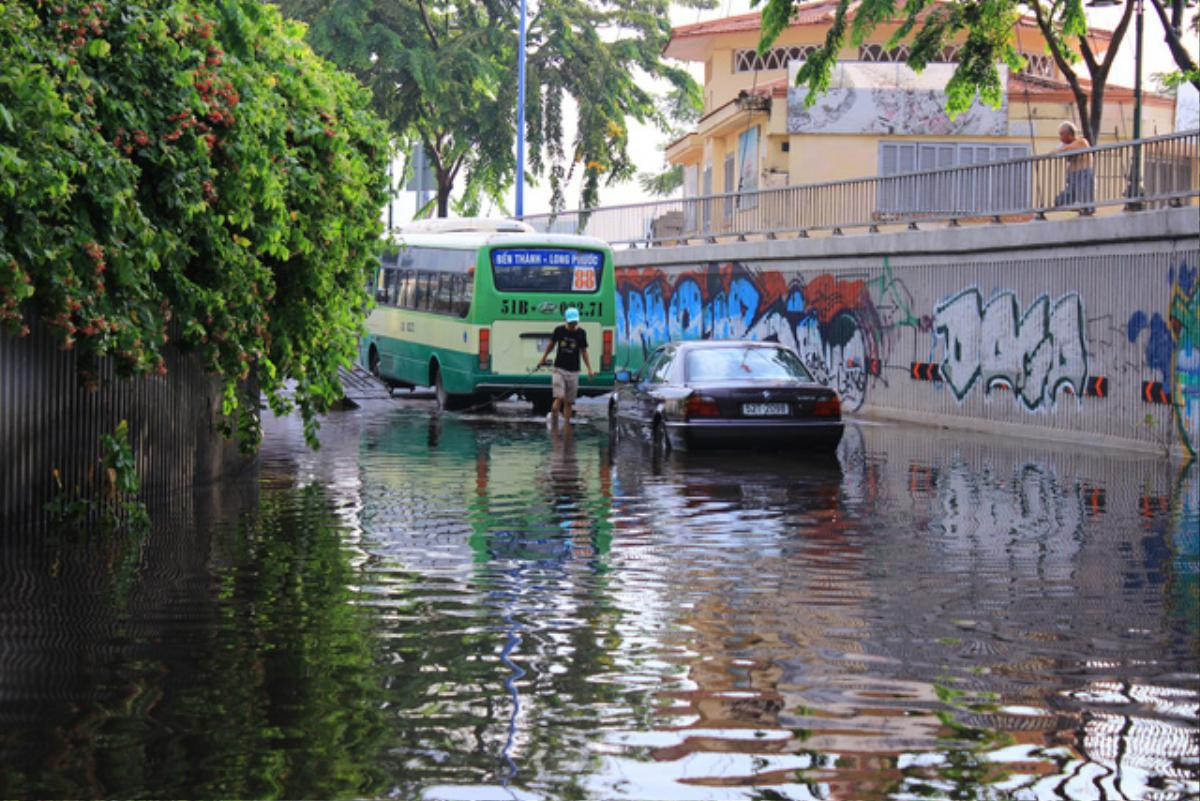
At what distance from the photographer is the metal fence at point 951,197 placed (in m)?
23.2

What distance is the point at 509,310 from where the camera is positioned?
3216 cm

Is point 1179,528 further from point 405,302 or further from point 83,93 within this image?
point 405,302

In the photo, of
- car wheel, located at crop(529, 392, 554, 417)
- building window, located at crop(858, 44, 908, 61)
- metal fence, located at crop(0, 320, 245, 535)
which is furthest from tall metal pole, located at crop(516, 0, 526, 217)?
metal fence, located at crop(0, 320, 245, 535)

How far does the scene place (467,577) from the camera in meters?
11.0

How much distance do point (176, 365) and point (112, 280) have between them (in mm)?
2829

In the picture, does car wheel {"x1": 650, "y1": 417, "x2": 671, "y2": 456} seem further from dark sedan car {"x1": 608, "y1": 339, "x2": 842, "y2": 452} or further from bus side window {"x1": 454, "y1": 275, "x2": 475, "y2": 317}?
bus side window {"x1": 454, "y1": 275, "x2": 475, "y2": 317}

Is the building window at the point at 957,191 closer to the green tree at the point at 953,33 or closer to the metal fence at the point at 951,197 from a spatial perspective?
the metal fence at the point at 951,197

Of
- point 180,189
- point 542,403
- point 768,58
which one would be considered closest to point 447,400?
point 542,403

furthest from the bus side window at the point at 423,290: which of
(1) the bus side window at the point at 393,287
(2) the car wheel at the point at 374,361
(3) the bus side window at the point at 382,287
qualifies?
(2) the car wheel at the point at 374,361

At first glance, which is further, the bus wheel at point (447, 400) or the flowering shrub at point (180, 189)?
the bus wheel at point (447, 400)

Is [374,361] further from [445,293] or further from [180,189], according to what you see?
[180,189]

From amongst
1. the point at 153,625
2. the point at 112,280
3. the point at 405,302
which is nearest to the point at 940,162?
the point at 405,302

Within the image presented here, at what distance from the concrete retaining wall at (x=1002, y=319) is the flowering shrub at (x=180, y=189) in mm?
10182

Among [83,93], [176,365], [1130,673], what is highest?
[83,93]
